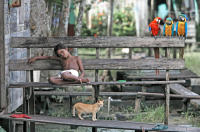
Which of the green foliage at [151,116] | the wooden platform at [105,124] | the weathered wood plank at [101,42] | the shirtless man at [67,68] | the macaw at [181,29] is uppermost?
the macaw at [181,29]

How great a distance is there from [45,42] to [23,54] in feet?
4.83

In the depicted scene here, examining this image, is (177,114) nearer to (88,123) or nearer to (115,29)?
(88,123)

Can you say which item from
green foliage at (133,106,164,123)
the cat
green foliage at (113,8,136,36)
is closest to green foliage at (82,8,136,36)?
green foliage at (113,8,136,36)

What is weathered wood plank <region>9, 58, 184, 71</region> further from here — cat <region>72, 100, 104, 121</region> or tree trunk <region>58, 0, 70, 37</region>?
tree trunk <region>58, 0, 70, 37</region>

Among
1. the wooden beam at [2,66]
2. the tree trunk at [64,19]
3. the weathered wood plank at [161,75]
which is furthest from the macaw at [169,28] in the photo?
the tree trunk at [64,19]

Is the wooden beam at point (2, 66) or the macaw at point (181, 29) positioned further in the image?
the macaw at point (181, 29)

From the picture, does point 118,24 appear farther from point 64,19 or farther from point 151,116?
point 151,116

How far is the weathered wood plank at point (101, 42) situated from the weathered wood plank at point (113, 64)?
0.22 m

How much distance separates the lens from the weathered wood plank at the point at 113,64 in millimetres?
6625

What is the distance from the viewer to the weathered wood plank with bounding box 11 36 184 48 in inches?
263

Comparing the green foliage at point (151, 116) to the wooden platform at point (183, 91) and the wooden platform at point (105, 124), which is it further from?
the wooden platform at point (105, 124)

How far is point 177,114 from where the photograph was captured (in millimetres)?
9734

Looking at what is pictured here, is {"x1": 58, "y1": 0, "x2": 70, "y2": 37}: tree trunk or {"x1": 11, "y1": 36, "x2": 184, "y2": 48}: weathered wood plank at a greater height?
{"x1": 58, "y1": 0, "x2": 70, "y2": 37}: tree trunk

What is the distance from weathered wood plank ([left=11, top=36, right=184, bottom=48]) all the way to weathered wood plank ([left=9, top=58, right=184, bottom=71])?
215 mm
